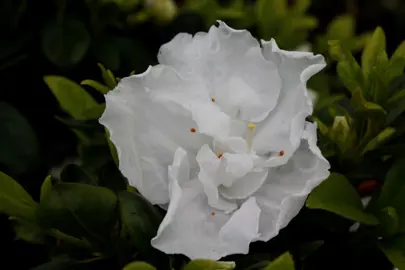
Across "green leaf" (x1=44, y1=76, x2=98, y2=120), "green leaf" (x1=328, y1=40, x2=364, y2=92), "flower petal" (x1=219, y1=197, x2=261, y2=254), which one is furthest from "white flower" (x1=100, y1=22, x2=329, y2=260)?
"green leaf" (x1=44, y1=76, x2=98, y2=120)

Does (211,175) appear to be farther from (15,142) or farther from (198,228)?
(15,142)

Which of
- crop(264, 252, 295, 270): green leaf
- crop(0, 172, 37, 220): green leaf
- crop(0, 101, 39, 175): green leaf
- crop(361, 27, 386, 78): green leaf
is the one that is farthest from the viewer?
crop(0, 101, 39, 175): green leaf

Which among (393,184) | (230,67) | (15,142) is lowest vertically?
(15,142)

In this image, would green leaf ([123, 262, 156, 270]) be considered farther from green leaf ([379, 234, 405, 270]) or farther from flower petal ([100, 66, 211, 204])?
green leaf ([379, 234, 405, 270])

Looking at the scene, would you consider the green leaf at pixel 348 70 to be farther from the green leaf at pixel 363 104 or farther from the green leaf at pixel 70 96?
the green leaf at pixel 70 96

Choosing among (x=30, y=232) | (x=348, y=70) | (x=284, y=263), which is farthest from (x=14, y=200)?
(x=348, y=70)

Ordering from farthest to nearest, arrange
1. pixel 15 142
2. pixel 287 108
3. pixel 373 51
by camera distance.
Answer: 1. pixel 15 142
2. pixel 373 51
3. pixel 287 108
